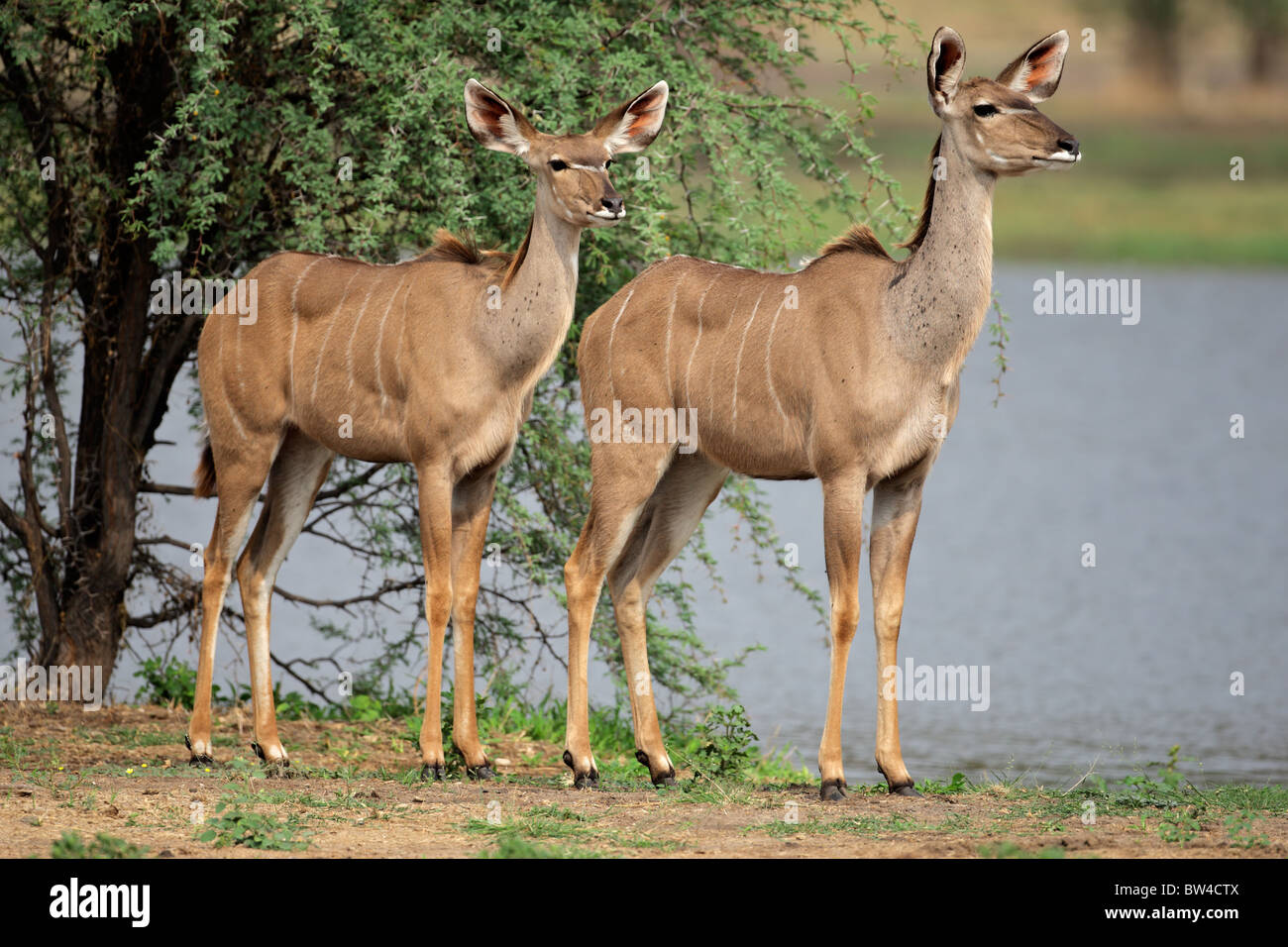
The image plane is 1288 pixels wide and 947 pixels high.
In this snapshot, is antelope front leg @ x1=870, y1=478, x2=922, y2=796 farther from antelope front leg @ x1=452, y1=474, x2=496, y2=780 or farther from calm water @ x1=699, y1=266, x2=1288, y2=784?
calm water @ x1=699, y1=266, x2=1288, y2=784

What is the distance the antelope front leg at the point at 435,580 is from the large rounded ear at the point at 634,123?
5.52ft

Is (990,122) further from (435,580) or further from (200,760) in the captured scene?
(200,760)

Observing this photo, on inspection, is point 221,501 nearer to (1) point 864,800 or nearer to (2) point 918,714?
(1) point 864,800

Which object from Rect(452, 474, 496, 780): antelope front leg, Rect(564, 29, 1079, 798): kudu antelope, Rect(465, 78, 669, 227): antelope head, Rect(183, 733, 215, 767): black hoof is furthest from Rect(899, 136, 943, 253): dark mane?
Rect(183, 733, 215, 767): black hoof

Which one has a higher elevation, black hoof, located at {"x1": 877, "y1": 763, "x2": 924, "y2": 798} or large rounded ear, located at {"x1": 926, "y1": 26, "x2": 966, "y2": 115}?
large rounded ear, located at {"x1": 926, "y1": 26, "x2": 966, "y2": 115}

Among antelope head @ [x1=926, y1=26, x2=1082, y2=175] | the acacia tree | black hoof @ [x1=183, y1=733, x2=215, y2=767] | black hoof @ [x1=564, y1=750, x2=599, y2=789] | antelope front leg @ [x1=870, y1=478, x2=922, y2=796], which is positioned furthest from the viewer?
the acacia tree

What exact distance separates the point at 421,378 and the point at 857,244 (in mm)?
2037

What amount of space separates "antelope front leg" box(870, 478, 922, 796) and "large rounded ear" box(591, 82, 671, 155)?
198 centimetres

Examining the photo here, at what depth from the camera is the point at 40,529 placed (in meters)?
11.2

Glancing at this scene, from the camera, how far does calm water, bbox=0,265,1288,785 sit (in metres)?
13.4

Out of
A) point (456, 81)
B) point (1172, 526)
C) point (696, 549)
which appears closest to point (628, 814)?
point (696, 549)

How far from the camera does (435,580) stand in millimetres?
8703

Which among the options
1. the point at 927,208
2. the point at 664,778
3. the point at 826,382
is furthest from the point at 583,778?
the point at 927,208

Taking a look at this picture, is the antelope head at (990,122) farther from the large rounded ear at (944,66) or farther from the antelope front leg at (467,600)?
the antelope front leg at (467,600)
